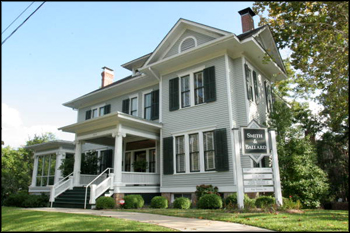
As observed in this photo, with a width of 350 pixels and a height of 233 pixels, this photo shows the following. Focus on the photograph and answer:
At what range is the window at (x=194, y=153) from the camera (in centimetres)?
Result: 1289

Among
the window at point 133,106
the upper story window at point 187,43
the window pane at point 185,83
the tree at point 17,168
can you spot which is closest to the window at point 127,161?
the window at point 133,106

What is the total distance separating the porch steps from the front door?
2.87 m

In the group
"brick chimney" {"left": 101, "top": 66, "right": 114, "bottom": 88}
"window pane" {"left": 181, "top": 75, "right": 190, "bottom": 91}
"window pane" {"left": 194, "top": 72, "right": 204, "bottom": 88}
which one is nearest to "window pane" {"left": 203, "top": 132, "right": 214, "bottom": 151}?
"window pane" {"left": 194, "top": 72, "right": 204, "bottom": 88}

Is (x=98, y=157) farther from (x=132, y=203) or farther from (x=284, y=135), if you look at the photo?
(x=284, y=135)

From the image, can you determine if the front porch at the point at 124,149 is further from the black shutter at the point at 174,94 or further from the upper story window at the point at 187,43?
the upper story window at the point at 187,43

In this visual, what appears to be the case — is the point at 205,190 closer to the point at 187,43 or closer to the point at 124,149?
the point at 124,149

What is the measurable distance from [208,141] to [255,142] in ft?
9.92

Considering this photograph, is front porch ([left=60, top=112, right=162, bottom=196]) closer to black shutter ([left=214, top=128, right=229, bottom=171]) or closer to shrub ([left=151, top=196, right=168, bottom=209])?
shrub ([left=151, top=196, right=168, bottom=209])

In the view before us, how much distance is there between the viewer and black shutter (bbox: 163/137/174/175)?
13617mm

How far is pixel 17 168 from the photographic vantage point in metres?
27.6

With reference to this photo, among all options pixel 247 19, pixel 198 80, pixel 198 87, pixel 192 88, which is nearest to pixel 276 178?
pixel 198 87

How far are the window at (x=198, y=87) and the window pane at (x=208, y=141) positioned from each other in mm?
1682

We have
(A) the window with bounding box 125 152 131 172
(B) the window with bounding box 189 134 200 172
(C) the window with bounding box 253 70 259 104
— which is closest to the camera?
(B) the window with bounding box 189 134 200 172

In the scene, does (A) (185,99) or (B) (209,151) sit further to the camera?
(A) (185,99)
